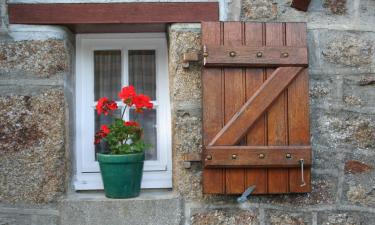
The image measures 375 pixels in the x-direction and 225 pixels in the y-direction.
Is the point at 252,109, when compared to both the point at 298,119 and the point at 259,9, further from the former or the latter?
the point at 259,9

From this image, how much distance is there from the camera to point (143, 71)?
3000mm

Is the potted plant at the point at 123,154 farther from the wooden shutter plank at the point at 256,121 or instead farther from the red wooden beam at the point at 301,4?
the red wooden beam at the point at 301,4

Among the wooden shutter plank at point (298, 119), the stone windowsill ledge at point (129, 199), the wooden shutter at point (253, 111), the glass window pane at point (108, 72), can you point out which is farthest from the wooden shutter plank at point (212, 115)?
the glass window pane at point (108, 72)

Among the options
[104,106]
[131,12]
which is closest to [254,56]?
[131,12]

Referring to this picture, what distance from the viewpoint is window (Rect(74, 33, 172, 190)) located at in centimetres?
293

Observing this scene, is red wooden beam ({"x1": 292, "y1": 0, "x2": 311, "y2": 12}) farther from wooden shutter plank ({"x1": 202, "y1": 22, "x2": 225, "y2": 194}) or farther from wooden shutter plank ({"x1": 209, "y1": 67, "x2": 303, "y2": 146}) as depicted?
wooden shutter plank ({"x1": 202, "y1": 22, "x2": 225, "y2": 194})

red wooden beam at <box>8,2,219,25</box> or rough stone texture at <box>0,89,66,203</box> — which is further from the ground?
red wooden beam at <box>8,2,219,25</box>

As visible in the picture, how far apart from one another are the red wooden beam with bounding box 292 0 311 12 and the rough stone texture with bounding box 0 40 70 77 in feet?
3.97

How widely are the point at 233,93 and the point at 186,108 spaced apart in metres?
0.25

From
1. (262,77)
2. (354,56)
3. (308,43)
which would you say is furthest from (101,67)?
(354,56)

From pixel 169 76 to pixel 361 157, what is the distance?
3.47 ft

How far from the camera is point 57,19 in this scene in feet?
8.88

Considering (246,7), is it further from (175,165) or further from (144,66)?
(175,165)

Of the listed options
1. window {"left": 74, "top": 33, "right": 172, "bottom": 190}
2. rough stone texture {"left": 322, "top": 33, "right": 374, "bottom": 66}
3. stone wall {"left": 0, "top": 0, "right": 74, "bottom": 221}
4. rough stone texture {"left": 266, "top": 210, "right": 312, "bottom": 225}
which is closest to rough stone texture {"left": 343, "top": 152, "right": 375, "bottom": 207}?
rough stone texture {"left": 266, "top": 210, "right": 312, "bottom": 225}
